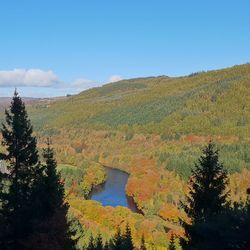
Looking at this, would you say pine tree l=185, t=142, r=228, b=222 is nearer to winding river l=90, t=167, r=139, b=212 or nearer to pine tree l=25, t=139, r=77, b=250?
pine tree l=25, t=139, r=77, b=250

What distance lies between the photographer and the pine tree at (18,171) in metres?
34.7

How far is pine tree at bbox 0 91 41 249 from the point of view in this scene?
114 ft

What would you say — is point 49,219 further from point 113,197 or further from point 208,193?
point 113,197

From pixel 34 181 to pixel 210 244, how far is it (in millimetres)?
20320

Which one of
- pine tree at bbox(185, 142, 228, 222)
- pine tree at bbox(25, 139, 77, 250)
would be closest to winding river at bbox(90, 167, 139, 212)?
pine tree at bbox(25, 139, 77, 250)

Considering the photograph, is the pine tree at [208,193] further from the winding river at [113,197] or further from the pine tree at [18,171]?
the winding river at [113,197]

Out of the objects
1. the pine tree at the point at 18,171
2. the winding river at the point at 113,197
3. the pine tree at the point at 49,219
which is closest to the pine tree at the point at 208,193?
the pine tree at the point at 49,219

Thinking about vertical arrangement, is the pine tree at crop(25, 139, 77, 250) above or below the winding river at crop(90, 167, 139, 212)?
above

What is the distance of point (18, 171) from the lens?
35906 millimetres

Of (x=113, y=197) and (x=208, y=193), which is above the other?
(x=208, y=193)

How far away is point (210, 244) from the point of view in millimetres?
19156

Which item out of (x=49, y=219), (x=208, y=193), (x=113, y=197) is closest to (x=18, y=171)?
(x=49, y=219)

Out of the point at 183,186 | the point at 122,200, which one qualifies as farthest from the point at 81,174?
the point at 183,186

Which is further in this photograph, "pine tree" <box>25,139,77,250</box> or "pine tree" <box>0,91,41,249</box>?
"pine tree" <box>0,91,41,249</box>
